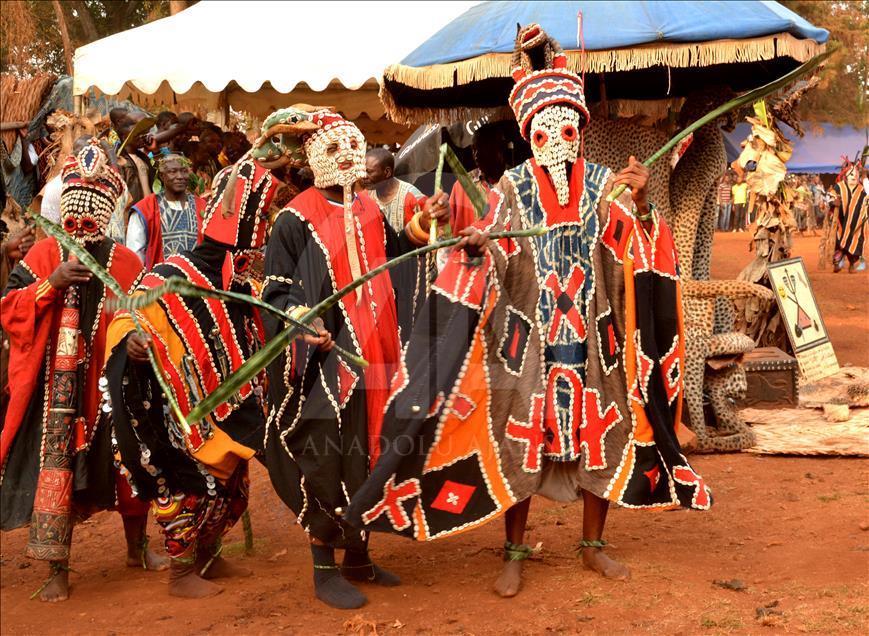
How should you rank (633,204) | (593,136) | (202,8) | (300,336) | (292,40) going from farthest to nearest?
(202,8), (292,40), (593,136), (633,204), (300,336)

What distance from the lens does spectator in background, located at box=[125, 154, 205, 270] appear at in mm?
6551

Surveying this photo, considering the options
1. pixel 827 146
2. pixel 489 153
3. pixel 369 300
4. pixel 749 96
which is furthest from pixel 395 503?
pixel 827 146

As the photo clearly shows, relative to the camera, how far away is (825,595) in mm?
4531

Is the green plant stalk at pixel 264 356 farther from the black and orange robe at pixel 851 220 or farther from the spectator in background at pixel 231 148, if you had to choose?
the black and orange robe at pixel 851 220

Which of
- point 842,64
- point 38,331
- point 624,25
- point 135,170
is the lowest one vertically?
point 38,331

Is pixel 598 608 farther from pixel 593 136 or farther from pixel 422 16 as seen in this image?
pixel 422 16

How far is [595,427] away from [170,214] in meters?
3.51

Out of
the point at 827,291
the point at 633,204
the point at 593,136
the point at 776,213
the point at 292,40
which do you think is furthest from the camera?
the point at 827,291

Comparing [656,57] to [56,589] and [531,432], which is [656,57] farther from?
[56,589]

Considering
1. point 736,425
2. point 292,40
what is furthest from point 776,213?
point 292,40

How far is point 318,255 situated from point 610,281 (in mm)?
1350

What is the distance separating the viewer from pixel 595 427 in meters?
4.73

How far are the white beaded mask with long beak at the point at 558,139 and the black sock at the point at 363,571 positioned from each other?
1.99 m

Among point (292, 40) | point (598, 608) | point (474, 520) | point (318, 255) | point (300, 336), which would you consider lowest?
point (598, 608)
